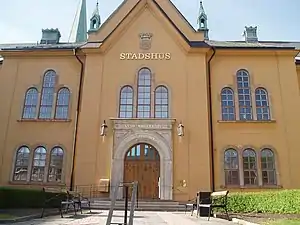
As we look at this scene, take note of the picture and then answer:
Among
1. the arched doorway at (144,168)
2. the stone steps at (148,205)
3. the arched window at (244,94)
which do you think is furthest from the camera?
the arched window at (244,94)

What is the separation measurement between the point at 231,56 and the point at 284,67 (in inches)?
146

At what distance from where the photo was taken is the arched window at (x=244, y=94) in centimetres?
2155

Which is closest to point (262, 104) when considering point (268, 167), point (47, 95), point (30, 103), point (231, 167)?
point (268, 167)

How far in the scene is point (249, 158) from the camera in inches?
806

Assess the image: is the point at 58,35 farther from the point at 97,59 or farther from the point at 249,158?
the point at 249,158

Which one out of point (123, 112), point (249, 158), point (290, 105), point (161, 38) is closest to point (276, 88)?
point (290, 105)

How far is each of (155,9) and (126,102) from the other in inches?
292

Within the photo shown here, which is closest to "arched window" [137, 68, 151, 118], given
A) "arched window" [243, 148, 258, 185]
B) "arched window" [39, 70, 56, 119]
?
"arched window" [39, 70, 56, 119]

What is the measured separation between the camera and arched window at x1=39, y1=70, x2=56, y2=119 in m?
22.1

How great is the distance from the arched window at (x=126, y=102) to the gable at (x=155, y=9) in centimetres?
421

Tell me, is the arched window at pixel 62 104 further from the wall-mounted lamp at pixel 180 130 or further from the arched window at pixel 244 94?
the arched window at pixel 244 94

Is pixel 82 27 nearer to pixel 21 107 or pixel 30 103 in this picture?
pixel 30 103

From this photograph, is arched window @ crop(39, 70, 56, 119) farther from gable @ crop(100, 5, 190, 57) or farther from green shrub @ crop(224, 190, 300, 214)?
green shrub @ crop(224, 190, 300, 214)

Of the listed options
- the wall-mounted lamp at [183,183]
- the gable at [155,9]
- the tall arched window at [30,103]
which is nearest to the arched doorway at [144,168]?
the wall-mounted lamp at [183,183]
